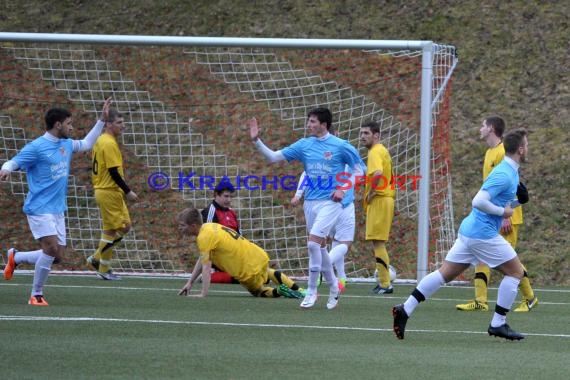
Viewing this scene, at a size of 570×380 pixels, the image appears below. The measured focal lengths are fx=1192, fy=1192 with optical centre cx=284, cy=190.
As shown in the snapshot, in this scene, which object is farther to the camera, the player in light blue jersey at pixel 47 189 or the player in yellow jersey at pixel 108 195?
the player in yellow jersey at pixel 108 195

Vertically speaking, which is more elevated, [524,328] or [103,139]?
[103,139]

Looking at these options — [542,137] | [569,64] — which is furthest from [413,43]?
[569,64]

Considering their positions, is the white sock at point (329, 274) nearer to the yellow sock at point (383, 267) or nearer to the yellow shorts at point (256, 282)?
the yellow shorts at point (256, 282)

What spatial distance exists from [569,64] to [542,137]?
2348 millimetres

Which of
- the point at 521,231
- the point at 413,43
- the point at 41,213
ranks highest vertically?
the point at 413,43

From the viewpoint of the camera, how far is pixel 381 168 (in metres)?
14.3

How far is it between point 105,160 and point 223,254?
141 inches

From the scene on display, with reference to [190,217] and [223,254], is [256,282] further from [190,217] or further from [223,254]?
[190,217]

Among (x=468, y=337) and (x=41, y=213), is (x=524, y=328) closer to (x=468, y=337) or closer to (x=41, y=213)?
(x=468, y=337)

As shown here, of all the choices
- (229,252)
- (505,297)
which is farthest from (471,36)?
(505,297)

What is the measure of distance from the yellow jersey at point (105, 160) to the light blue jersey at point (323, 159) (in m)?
4.16

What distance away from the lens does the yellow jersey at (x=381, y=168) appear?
47.1 ft

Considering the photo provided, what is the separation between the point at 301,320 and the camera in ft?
35.3

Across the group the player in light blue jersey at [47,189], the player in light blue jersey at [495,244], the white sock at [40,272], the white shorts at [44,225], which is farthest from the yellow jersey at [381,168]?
the player in light blue jersey at [495,244]
